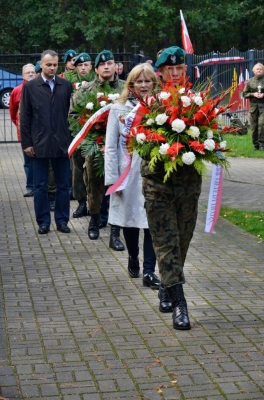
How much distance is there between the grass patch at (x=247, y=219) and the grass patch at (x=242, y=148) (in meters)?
5.88

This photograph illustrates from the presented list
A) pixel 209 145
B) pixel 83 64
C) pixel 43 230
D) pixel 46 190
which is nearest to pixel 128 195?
pixel 209 145

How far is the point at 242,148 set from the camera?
20.4m

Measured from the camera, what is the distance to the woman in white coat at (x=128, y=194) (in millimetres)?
7926

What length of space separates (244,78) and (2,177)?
11.7 meters

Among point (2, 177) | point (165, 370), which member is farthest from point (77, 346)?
point (2, 177)

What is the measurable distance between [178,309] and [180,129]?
132 centimetres

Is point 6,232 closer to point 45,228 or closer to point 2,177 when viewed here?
point 45,228

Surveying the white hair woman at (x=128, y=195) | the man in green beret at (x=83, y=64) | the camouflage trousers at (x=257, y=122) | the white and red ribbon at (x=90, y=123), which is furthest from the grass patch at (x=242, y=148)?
the white hair woman at (x=128, y=195)

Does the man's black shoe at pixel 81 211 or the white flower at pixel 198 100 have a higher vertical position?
the white flower at pixel 198 100

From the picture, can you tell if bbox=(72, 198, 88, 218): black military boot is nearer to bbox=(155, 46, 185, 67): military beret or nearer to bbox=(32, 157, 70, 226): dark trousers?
bbox=(32, 157, 70, 226): dark trousers

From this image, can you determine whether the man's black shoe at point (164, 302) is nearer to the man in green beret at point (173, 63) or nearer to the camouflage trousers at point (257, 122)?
the man in green beret at point (173, 63)

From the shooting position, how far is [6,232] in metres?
10.9

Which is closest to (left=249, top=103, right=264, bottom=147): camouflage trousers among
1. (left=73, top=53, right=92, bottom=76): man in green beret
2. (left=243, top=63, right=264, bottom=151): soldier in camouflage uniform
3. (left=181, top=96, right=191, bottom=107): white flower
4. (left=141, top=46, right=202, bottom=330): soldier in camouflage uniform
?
(left=243, top=63, right=264, bottom=151): soldier in camouflage uniform

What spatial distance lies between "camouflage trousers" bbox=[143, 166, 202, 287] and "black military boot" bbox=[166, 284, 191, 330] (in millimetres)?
66
